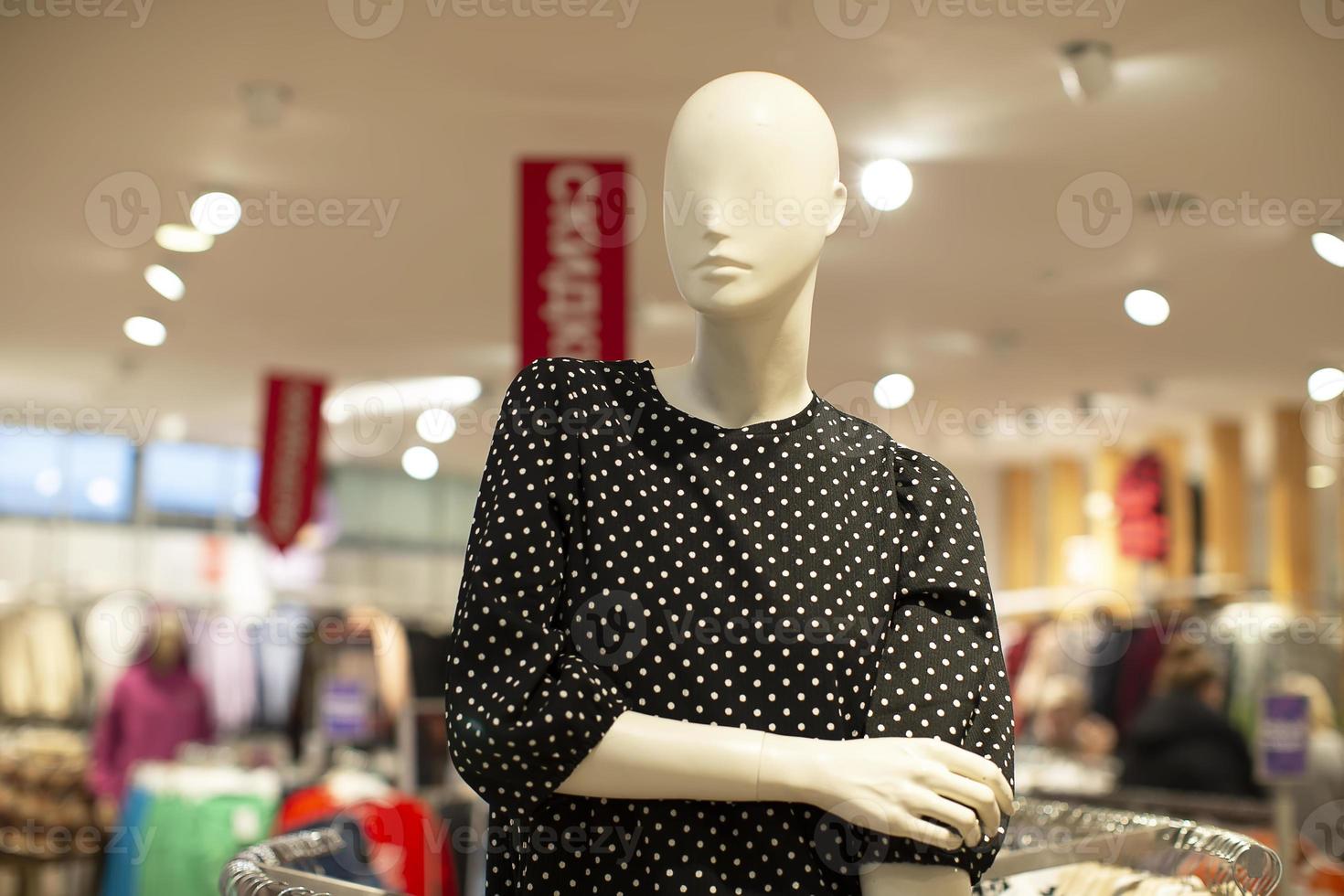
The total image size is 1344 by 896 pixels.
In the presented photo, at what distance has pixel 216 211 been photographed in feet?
17.7

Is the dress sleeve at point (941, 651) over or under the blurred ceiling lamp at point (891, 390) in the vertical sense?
under

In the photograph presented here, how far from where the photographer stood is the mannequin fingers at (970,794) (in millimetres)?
1137

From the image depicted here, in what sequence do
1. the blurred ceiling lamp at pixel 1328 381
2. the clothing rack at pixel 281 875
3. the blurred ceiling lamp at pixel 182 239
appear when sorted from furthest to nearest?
the blurred ceiling lamp at pixel 1328 381 → the blurred ceiling lamp at pixel 182 239 → the clothing rack at pixel 281 875

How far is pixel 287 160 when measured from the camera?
5043 millimetres

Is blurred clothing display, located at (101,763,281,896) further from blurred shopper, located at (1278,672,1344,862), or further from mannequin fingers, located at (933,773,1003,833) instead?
blurred shopper, located at (1278,672,1344,862)

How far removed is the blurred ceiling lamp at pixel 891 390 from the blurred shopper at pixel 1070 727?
2.38 m

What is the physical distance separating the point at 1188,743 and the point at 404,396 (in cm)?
551

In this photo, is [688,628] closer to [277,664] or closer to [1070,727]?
[1070,727]

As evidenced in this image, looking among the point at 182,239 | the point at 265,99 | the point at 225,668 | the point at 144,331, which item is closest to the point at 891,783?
the point at 265,99

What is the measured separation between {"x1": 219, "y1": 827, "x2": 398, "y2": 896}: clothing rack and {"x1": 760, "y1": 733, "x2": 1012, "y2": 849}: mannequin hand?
40 centimetres

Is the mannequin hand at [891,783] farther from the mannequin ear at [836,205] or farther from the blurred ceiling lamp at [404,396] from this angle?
the blurred ceiling lamp at [404,396]

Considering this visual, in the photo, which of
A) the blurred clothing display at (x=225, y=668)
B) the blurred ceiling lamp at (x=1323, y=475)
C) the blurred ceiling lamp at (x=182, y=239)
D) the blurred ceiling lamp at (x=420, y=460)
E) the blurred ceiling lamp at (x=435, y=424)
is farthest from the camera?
the blurred ceiling lamp at (x=420, y=460)

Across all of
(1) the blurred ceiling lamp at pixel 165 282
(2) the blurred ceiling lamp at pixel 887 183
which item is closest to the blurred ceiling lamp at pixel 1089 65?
(2) the blurred ceiling lamp at pixel 887 183

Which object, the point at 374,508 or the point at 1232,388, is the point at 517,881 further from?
the point at 374,508
